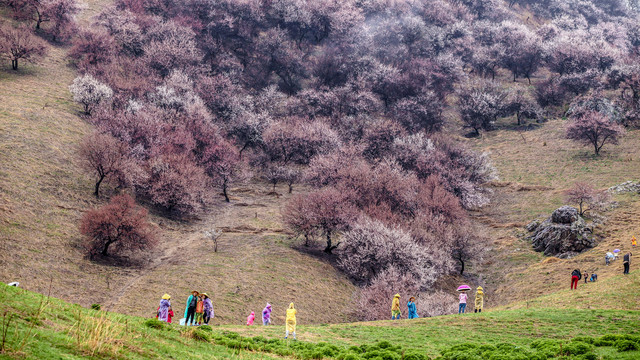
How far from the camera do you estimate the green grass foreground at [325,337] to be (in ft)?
36.0

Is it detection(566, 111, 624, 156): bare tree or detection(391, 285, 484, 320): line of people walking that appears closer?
detection(391, 285, 484, 320): line of people walking

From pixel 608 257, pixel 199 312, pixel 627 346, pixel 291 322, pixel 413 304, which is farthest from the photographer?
pixel 608 257

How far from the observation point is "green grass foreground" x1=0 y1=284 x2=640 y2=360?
11.0 meters

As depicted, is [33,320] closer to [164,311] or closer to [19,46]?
[164,311]

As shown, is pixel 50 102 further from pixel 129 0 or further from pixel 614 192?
pixel 614 192

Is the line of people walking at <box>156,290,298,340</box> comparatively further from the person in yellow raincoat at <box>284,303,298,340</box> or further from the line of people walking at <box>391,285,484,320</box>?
the line of people walking at <box>391,285,484,320</box>

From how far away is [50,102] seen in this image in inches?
2349

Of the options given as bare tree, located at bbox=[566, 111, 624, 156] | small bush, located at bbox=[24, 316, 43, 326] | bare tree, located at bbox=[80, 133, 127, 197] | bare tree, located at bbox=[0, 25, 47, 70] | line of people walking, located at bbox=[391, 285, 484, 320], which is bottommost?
small bush, located at bbox=[24, 316, 43, 326]

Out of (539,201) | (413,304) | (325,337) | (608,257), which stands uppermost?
(539,201)

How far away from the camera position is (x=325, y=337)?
75.6 ft

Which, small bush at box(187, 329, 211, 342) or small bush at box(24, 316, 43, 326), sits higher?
small bush at box(24, 316, 43, 326)

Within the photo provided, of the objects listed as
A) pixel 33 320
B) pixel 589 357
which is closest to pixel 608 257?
pixel 589 357

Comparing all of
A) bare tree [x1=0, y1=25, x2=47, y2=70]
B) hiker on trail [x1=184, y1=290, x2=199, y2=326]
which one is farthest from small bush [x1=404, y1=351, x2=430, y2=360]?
bare tree [x1=0, y1=25, x2=47, y2=70]

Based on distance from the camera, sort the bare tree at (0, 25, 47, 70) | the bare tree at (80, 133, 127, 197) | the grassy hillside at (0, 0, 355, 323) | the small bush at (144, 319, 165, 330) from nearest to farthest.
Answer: the small bush at (144, 319, 165, 330), the grassy hillside at (0, 0, 355, 323), the bare tree at (80, 133, 127, 197), the bare tree at (0, 25, 47, 70)
